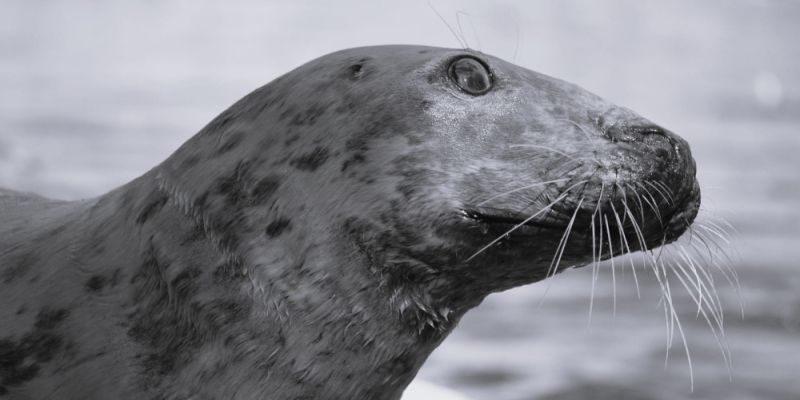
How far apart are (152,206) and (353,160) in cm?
42

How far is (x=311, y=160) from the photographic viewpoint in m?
2.32

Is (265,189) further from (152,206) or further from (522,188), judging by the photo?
(522,188)

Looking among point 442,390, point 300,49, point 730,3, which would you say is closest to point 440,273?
point 442,390

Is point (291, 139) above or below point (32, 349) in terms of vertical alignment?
above

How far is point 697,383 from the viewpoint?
5.25 meters

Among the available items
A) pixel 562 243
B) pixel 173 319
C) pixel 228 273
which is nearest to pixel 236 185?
pixel 228 273

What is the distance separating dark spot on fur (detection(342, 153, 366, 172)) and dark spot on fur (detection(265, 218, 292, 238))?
0.45 ft

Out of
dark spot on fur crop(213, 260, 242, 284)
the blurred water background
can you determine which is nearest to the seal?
dark spot on fur crop(213, 260, 242, 284)

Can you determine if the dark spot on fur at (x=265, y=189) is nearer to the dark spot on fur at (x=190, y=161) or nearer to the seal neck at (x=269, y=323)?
the seal neck at (x=269, y=323)

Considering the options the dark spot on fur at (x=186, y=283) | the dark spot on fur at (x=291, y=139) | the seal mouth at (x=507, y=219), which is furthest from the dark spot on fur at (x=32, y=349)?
the seal mouth at (x=507, y=219)

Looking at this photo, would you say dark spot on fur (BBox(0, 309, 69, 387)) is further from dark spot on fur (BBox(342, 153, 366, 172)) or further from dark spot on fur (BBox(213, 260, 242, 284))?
Result: dark spot on fur (BBox(342, 153, 366, 172))

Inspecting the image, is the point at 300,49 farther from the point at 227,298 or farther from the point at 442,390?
the point at 227,298

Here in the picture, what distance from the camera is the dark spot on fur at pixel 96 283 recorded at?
2445 millimetres

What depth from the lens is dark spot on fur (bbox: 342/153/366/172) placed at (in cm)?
230
